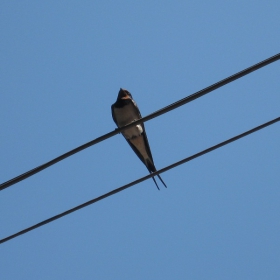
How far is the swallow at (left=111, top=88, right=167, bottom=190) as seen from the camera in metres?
7.39

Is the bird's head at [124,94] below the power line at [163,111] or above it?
above

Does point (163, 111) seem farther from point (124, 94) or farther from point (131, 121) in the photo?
point (124, 94)

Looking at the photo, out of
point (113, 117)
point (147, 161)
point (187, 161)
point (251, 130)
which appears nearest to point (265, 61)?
point (251, 130)

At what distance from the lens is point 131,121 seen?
756 centimetres

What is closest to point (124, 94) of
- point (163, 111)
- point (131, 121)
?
point (131, 121)

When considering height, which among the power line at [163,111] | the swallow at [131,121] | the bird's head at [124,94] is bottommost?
the power line at [163,111]

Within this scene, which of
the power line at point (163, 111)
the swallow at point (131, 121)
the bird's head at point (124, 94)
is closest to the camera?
the power line at point (163, 111)

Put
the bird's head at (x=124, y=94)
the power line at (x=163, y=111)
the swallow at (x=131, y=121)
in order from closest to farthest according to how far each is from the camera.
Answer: the power line at (x=163, y=111) → the swallow at (x=131, y=121) → the bird's head at (x=124, y=94)

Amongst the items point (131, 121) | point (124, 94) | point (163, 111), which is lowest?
point (163, 111)

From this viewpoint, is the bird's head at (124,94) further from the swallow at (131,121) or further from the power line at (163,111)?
the power line at (163,111)

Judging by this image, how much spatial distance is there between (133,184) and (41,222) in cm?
67

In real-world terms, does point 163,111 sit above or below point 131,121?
below

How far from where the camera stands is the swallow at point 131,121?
739 cm

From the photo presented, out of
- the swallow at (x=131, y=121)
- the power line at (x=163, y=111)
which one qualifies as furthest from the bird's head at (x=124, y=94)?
the power line at (x=163, y=111)
